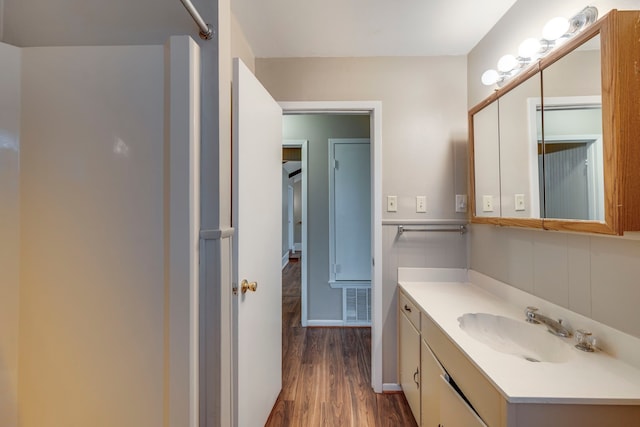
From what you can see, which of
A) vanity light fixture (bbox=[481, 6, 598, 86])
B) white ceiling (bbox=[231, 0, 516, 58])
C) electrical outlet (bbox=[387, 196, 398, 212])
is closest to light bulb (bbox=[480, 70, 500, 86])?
vanity light fixture (bbox=[481, 6, 598, 86])

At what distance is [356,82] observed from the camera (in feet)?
6.08

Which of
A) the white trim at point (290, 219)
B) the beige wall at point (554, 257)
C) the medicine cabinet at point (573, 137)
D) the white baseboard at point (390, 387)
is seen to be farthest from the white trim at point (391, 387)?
the white trim at point (290, 219)

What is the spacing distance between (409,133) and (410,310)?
46.4 inches

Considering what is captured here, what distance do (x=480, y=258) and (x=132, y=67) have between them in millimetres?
1992

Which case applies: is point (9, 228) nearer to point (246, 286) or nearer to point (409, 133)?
point (246, 286)

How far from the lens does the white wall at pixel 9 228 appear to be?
2.64ft

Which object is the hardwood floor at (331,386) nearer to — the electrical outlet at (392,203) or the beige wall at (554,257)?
the beige wall at (554,257)

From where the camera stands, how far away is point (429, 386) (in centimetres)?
129

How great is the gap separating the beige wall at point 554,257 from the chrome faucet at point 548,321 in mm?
80

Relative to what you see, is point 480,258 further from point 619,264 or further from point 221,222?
point 221,222

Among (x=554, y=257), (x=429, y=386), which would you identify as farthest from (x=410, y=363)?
(x=554, y=257)

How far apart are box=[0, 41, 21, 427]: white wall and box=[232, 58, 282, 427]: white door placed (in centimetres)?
66

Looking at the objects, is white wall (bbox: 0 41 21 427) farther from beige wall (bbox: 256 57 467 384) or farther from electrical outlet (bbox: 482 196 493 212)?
electrical outlet (bbox: 482 196 493 212)

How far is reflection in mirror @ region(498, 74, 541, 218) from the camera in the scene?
1.18 meters
